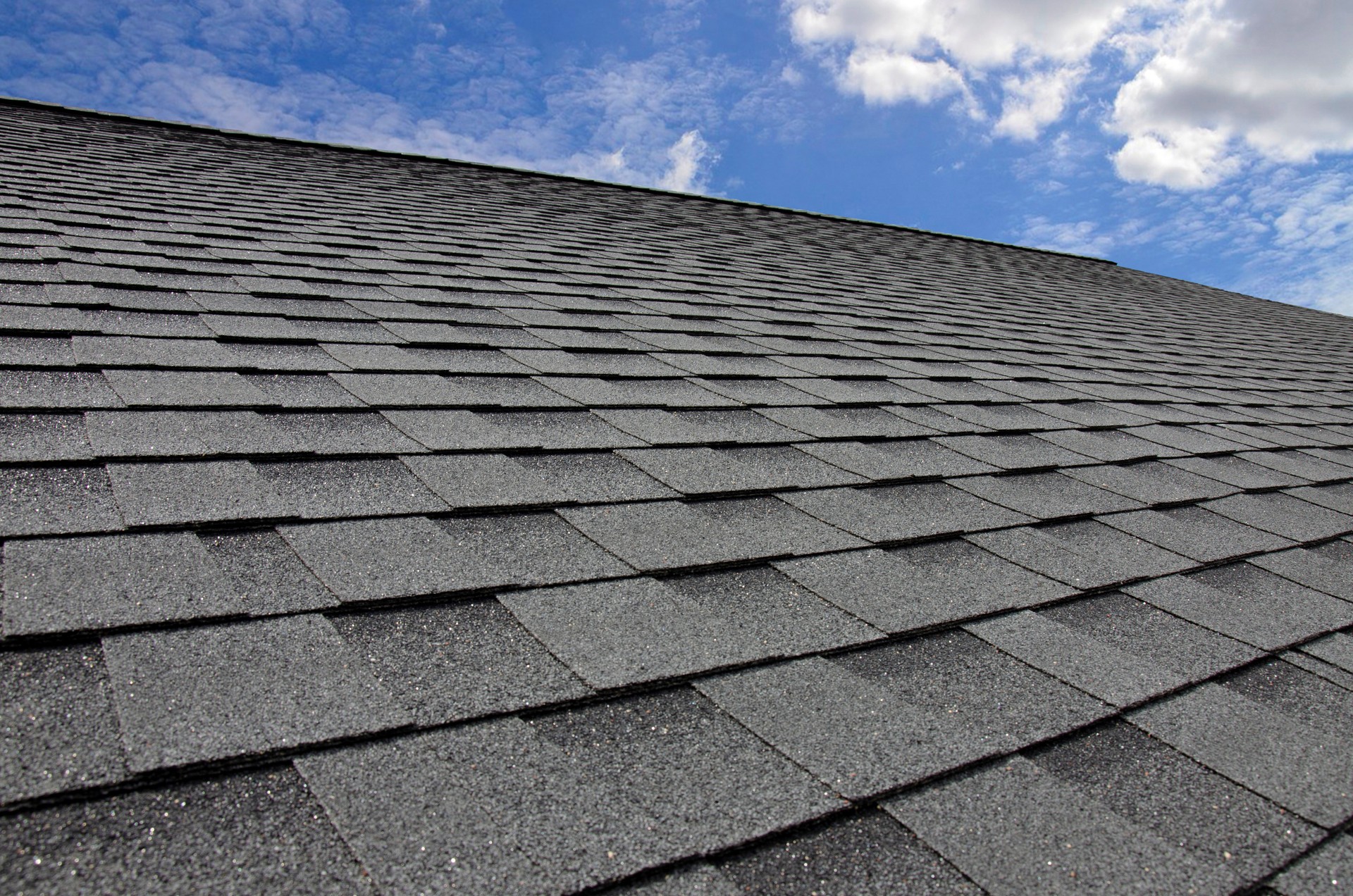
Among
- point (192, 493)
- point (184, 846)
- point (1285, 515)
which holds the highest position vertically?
point (1285, 515)

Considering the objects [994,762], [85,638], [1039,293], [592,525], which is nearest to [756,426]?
[592,525]

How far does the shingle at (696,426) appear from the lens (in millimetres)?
2617

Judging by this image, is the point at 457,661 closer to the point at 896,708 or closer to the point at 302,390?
the point at 896,708

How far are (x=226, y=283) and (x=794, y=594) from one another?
262cm

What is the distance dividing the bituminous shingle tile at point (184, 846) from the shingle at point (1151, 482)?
9.24ft

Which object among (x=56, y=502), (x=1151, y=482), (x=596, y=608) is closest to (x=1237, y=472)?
(x=1151, y=482)

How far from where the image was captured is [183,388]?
2.27 m

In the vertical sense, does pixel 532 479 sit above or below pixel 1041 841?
above

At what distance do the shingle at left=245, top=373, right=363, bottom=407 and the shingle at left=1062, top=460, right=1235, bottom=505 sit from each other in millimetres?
→ 2468

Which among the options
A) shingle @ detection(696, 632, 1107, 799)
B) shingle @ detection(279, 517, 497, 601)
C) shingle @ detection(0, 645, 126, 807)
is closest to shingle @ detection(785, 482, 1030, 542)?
shingle @ detection(696, 632, 1107, 799)

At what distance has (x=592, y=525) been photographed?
77.7 inches

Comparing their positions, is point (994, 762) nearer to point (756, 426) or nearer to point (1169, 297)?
point (756, 426)

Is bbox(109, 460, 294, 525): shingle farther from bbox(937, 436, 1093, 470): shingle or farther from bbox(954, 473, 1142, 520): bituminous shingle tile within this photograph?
bbox(937, 436, 1093, 470): shingle

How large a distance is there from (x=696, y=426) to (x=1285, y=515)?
2.28 meters
